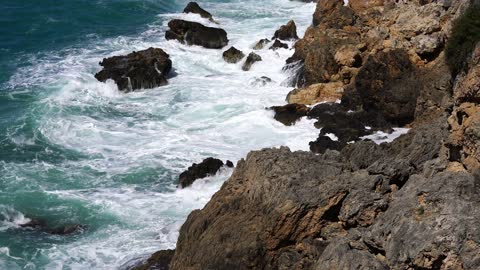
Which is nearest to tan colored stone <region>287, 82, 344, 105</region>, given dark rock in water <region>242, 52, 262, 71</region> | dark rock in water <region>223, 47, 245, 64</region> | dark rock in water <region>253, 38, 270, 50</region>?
dark rock in water <region>242, 52, 262, 71</region>

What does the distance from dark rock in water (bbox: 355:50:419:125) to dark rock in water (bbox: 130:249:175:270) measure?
15878 mm

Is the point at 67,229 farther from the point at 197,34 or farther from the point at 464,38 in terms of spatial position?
the point at 197,34

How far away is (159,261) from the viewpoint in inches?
910

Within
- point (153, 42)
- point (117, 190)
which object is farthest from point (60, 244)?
point (153, 42)

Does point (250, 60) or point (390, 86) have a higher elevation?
point (390, 86)

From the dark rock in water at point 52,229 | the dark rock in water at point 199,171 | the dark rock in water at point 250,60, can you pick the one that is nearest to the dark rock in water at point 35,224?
the dark rock in water at point 52,229

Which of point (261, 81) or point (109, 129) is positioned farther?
point (261, 81)

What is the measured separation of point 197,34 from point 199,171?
2482cm

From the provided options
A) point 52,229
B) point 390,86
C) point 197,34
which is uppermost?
point 197,34

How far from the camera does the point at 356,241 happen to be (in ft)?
53.8

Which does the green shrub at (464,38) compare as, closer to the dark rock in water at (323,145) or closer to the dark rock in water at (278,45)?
the dark rock in water at (323,145)

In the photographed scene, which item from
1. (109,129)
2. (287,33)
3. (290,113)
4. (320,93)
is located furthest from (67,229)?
(287,33)

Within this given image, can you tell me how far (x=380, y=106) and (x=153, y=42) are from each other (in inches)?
1004

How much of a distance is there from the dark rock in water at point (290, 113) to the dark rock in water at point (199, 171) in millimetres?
7040
